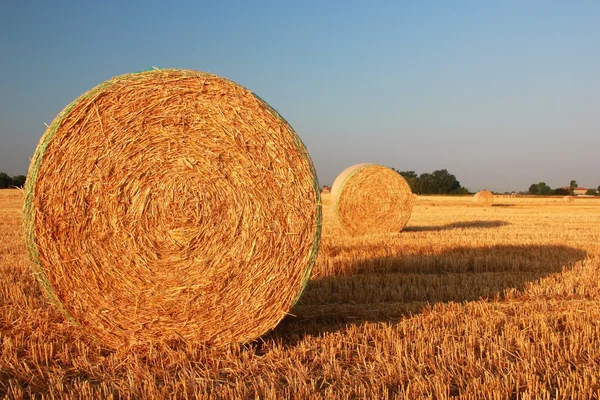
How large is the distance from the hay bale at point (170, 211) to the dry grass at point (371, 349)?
321mm

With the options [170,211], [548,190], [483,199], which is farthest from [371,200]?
[548,190]

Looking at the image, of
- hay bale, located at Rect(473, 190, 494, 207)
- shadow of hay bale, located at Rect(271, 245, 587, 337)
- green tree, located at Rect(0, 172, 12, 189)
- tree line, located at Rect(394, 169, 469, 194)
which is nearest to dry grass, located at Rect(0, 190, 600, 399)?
shadow of hay bale, located at Rect(271, 245, 587, 337)

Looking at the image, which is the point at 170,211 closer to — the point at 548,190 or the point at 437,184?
the point at 437,184

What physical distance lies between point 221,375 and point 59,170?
1850mm

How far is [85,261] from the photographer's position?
3.91m

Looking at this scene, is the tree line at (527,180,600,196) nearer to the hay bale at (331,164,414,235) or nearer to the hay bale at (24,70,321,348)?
the hay bale at (331,164,414,235)

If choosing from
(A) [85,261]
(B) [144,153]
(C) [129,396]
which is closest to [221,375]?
(C) [129,396]

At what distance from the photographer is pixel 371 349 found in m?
3.99

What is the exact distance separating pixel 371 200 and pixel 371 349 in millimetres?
8064

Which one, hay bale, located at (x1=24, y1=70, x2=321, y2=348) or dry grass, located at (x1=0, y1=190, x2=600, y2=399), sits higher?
hay bale, located at (x1=24, y1=70, x2=321, y2=348)

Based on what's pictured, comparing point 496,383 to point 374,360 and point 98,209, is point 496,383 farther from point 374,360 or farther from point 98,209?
point 98,209

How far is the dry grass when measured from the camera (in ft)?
10.6

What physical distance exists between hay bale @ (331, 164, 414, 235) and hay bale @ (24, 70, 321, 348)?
7568mm

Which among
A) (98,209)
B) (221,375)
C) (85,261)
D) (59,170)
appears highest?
(59,170)
